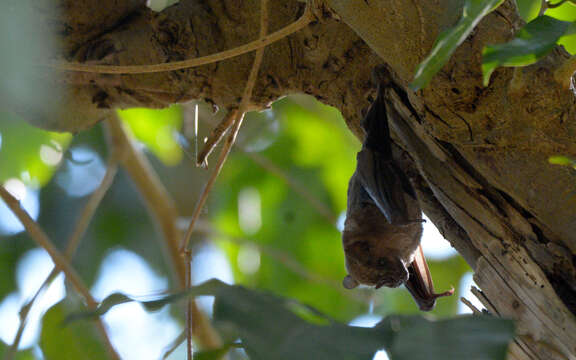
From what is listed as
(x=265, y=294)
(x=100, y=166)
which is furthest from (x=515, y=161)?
(x=100, y=166)

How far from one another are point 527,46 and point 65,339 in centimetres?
146

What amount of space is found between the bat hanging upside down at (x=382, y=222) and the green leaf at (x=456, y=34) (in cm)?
61

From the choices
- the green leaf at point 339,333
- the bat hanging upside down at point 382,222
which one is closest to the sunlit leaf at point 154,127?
the bat hanging upside down at point 382,222

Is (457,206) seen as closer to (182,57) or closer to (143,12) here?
(182,57)

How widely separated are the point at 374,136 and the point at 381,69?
0.18 meters

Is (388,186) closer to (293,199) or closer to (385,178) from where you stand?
(385,178)

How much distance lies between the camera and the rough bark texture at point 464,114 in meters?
Answer: 1.39

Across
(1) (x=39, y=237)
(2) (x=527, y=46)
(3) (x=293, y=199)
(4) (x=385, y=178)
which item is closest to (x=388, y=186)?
(4) (x=385, y=178)

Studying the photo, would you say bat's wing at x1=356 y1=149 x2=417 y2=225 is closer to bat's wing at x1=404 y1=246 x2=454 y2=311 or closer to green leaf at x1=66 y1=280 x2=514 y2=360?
bat's wing at x1=404 y1=246 x2=454 y2=311

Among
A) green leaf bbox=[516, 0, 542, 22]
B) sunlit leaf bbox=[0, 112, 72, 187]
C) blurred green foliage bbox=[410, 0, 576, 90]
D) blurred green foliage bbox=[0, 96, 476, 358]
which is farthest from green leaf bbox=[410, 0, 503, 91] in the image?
blurred green foliage bbox=[0, 96, 476, 358]

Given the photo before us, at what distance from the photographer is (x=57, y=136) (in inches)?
141

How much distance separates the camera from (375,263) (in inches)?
81.0

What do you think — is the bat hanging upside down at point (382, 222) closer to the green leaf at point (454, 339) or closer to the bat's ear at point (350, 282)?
the bat's ear at point (350, 282)

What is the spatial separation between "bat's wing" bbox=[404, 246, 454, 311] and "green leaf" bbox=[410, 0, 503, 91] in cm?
120
